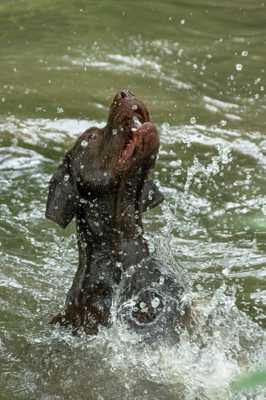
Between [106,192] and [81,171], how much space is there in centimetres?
18

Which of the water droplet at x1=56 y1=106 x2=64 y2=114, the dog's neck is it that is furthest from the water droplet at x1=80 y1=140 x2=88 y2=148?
the water droplet at x1=56 y1=106 x2=64 y2=114

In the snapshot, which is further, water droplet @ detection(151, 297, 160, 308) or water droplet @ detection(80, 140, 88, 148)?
water droplet @ detection(80, 140, 88, 148)

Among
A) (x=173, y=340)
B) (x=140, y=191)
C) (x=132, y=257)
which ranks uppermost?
(x=140, y=191)

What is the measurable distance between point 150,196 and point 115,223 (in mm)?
245

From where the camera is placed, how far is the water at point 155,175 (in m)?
4.92

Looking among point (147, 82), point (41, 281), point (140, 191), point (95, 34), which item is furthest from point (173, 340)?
point (95, 34)

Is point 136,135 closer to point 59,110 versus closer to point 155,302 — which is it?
point 155,302

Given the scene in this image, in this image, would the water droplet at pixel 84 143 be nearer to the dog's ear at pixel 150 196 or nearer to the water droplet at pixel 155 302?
the dog's ear at pixel 150 196

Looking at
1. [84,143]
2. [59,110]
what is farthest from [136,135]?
[59,110]

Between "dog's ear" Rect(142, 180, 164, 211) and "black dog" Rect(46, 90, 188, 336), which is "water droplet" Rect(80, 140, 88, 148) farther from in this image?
"dog's ear" Rect(142, 180, 164, 211)

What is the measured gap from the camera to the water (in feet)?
16.1

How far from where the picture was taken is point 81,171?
4.94 m

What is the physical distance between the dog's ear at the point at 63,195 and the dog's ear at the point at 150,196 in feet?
1.22

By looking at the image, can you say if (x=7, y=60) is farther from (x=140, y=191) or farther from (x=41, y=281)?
(x=140, y=191)
